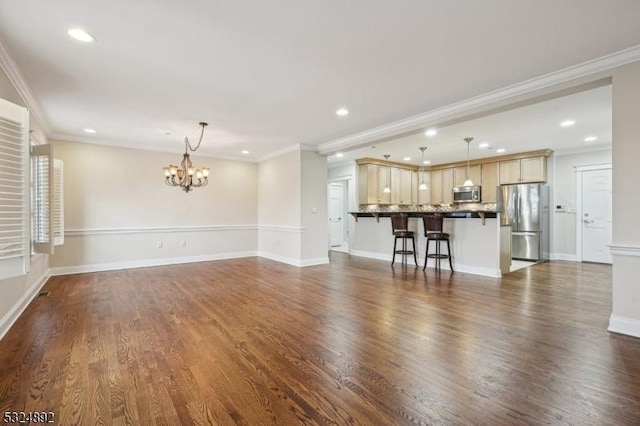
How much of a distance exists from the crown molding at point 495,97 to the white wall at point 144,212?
3326mm

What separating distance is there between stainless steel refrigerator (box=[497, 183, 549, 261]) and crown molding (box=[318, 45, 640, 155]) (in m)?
3.94

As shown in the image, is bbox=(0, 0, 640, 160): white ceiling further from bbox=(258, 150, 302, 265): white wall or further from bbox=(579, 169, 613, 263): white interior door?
bbox=(579, 169, 613, 263): white interior door

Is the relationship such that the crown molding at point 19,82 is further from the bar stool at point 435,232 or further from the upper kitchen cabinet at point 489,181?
the upper kitchen cabinet at point 489,181

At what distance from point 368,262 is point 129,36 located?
18.3 feet

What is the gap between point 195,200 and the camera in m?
6.84

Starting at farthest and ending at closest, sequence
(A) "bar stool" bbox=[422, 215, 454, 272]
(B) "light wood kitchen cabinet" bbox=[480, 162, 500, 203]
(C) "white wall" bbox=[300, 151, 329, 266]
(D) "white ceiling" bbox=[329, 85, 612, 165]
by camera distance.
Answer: (B) "light wood kitchen cabinet" bbox=[480, 162, 500, 203] → (C) "white wall" bbox=[300, 151, 329, 266] → (A) "bar stool" bbox=[422, 215, 454, 272] → (D) "white ceiling" bbox=[329, 85, 612, 165]

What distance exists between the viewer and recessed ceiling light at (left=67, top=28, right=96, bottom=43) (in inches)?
90.0

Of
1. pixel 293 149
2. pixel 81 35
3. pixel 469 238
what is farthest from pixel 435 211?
pixel 81 35

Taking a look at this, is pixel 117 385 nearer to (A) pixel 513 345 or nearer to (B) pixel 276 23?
(B) pixel 276 23

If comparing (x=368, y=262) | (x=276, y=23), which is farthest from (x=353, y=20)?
(x=368, y=262)

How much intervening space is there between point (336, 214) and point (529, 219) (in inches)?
205

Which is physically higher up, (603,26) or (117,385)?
(603,26)

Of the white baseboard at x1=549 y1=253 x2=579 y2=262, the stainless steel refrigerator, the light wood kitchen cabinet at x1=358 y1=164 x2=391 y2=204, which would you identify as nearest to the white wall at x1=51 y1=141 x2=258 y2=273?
the light wood kitchen cabinet at x1=358 y1=164 x2=391 y2=204

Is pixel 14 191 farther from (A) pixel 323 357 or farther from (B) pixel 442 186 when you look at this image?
(B) pixel 442 186
